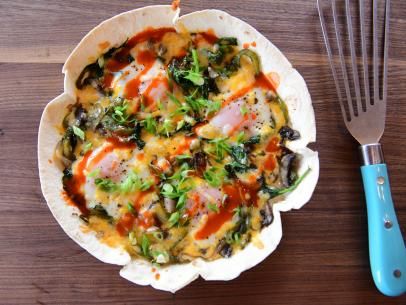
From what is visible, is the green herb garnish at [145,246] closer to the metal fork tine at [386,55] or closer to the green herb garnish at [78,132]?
the green herb garnish at [78,132]

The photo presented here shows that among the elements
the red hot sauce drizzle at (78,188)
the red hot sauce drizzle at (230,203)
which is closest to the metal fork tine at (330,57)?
the red hot sauce drizzle at (230,203)

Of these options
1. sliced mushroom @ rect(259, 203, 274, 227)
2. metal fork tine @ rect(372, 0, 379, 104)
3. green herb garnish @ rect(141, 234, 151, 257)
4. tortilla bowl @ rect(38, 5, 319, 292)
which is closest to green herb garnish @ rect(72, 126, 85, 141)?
tortilla bowl @ rect(38, 5, 319, 292)

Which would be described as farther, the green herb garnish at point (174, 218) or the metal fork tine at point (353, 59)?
the metal fork tine at point (353, 59)

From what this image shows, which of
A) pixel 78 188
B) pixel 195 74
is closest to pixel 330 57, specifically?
pixel 195 74

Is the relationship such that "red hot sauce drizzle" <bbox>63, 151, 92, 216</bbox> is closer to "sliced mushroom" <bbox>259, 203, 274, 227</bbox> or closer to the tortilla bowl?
the tortilla bowl

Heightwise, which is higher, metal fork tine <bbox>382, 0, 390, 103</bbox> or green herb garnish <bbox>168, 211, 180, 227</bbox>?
metal fork tine <bbox>382, 0, 390, 103</bbox>

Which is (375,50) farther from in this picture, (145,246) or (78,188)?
(78,188)

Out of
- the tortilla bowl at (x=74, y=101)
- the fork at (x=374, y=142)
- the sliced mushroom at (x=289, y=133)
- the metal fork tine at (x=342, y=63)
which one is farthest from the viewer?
the metal fork tine at (x=342, y=63)

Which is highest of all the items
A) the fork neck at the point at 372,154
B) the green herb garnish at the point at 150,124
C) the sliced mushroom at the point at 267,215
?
the green herb garnish at the point at 150,124
